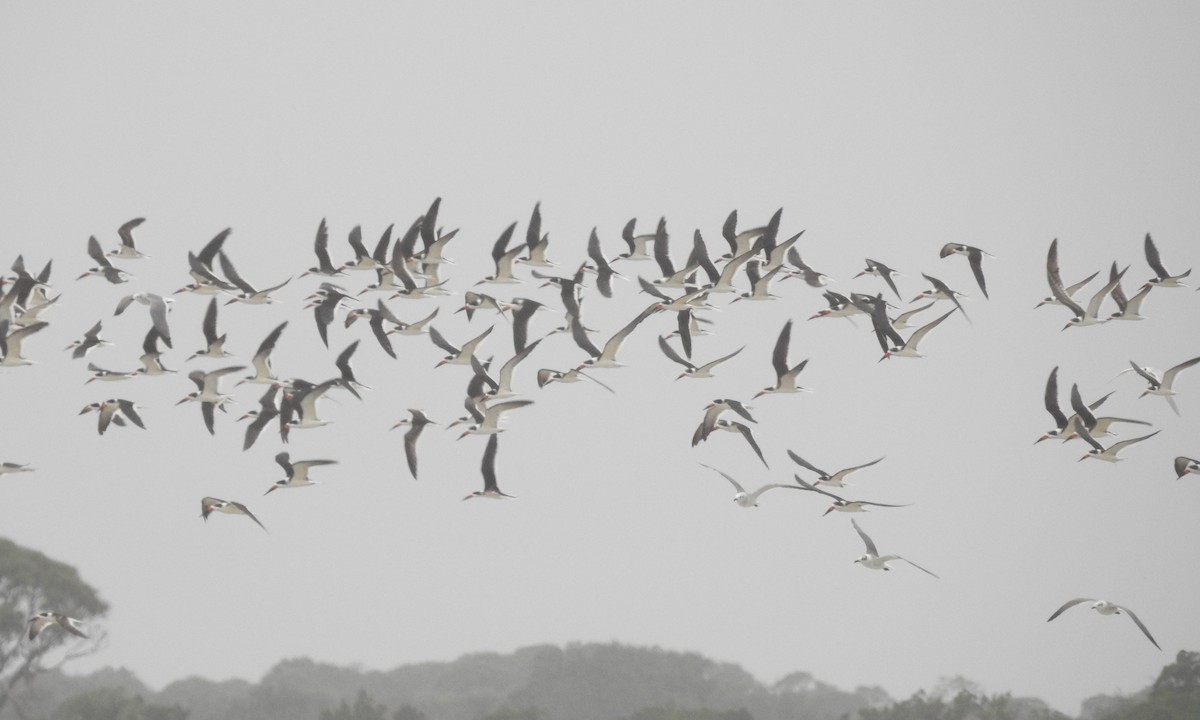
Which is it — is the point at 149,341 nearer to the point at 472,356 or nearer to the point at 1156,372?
the point at 472,356

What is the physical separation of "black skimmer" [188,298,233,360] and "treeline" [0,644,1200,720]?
19.3 m

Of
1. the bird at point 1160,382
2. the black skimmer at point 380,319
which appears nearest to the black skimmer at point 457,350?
the black skimmer at point 380,319

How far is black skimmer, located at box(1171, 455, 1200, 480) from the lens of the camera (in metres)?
17.9

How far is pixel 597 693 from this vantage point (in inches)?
2237

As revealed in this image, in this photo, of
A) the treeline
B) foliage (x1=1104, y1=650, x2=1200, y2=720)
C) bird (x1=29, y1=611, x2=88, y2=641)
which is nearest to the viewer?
bird (x1=29, y1=611, x2=88, y2=641)

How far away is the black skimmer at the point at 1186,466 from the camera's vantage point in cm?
1792

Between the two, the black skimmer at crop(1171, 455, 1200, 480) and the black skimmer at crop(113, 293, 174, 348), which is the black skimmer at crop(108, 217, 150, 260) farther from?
the black skimmer at crop(1171, 455, 1200, 480)

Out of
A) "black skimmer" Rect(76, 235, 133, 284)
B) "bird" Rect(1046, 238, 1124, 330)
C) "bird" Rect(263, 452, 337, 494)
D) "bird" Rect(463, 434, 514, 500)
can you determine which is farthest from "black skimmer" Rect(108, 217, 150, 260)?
"bird" Rect(1046, 238, 1124, 330)

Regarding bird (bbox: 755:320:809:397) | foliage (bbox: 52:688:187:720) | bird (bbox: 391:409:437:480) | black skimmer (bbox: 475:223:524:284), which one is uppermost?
black skimmer (bbox: 475:223:524:284)

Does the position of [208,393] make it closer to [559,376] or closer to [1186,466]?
[559,376]

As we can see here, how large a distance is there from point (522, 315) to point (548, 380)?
1.53 metres

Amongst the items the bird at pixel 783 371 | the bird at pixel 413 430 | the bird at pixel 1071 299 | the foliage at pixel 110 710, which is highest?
the bird at pixel 1071 299

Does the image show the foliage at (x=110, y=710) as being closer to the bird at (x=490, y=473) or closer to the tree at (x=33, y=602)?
the tree at (x=33, y=602)

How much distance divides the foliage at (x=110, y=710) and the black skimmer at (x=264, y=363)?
743 inches
